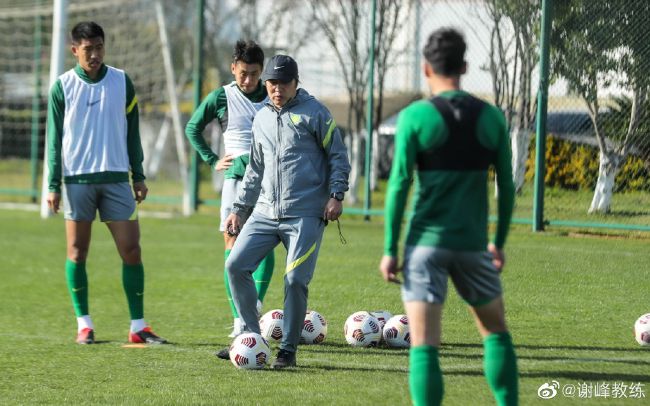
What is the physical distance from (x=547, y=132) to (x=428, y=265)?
762cm

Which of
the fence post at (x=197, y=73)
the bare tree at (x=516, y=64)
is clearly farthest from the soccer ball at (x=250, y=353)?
the fence post at (x=197, y=73)

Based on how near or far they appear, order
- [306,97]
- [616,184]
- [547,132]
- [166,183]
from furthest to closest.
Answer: [166,183]
[547,132]
[616,184]
[306,97]

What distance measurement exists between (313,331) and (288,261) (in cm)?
116

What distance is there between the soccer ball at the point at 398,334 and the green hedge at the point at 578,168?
418 cm

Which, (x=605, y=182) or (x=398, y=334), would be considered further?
(x=605, y=182)

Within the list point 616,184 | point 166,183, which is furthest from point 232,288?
point 166,183

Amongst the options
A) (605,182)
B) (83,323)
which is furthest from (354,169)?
(83,323)

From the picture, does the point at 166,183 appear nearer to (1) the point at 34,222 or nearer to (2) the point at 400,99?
(1) the point at 34,222

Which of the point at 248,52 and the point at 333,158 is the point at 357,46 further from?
the point at 333,158

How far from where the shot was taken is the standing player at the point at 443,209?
4684mm

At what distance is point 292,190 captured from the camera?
6738 mm

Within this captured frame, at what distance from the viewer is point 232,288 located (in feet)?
22.6

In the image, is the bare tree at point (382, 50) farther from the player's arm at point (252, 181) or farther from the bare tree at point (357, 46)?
the player's arm at point (252, 181)

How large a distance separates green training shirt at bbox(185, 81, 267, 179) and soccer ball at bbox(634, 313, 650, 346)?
296 cm
